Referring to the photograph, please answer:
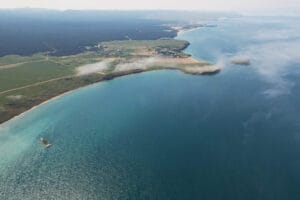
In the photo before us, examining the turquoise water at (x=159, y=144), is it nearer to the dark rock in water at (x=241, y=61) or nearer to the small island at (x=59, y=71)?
the small island at (x=59, y=71)

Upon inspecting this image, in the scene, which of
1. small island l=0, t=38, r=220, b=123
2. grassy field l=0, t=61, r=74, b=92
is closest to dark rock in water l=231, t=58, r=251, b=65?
small island l=0, t=38, r=220, b=123

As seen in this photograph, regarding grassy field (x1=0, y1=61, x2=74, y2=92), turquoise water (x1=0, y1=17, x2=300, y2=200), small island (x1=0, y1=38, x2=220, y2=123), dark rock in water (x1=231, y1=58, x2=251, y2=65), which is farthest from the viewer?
dark rock in water (x1=231, y1=58, x2=251, y2=65)

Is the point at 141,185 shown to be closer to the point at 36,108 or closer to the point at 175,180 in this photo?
the point at 175,180

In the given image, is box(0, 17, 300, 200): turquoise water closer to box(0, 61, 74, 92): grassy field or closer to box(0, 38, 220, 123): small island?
box(0, 38, 220, 123): small island

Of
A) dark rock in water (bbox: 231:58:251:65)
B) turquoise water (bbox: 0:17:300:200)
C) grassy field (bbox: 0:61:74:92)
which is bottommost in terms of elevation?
dark rock in water (bbox: 231:58:251:65)

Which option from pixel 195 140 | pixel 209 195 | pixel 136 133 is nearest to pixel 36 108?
pixel 136 133

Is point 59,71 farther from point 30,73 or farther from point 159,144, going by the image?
point 159,144
